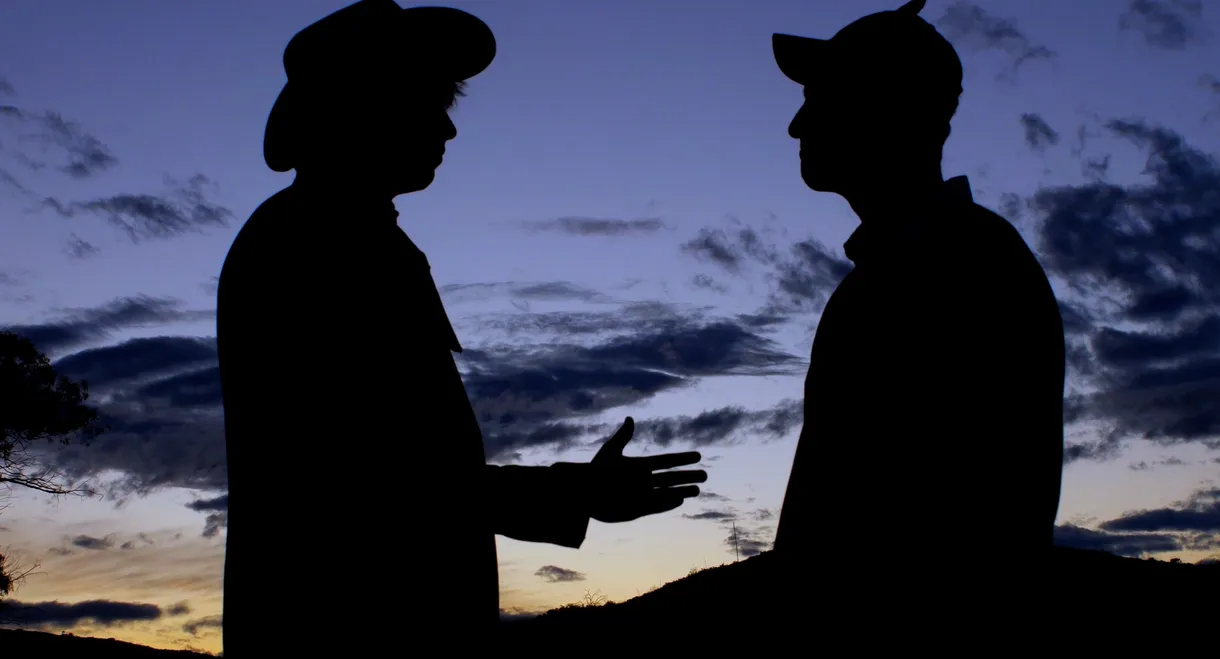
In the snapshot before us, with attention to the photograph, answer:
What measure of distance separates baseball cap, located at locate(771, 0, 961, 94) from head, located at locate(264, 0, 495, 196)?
176 cm

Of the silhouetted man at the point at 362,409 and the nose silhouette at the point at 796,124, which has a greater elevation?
the nose silhouette at the point at 796,124

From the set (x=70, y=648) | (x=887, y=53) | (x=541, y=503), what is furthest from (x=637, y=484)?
(x=70, y=648)

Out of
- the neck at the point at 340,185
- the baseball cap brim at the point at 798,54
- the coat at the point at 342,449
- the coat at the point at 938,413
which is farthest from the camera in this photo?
the baseball cap brim at the point at 798,54

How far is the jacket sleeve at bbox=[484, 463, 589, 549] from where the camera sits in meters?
3.45

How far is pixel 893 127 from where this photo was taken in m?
4.25

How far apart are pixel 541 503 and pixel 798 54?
7.84 feet

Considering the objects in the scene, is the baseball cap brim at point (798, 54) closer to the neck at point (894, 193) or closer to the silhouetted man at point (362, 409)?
the neck at point (894, 193)

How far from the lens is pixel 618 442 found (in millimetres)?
3820

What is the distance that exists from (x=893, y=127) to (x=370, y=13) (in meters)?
2.12

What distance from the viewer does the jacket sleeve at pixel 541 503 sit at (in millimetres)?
3447

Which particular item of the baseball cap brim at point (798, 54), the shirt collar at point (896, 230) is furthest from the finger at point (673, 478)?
the baseball cap brim at point (798, 54)

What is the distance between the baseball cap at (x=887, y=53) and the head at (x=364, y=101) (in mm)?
1765

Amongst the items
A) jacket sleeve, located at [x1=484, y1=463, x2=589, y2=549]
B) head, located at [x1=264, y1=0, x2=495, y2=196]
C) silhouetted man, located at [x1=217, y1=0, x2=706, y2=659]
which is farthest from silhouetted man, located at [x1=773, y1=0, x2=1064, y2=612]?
head, located at [x1=264, y1=0, x2=495, y2=196]

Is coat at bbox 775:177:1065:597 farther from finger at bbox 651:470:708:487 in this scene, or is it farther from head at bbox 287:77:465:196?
head at bbox 287:77:465:196
